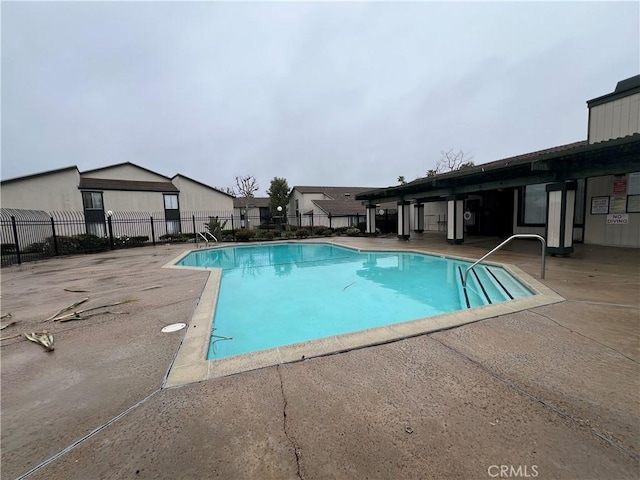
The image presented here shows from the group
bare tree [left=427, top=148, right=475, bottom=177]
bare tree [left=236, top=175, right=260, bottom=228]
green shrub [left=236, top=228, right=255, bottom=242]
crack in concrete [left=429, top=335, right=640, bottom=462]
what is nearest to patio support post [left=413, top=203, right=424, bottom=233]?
bare tree [left=427, top=148, right=475, bottom=177]

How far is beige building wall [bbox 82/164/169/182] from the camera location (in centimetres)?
2303

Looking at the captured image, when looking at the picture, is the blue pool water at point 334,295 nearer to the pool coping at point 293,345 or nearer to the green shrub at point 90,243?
the pool coping at point 293,345

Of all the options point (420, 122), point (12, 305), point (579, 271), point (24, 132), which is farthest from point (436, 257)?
point (24, 132)

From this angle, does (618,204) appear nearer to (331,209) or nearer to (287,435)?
(287,435)

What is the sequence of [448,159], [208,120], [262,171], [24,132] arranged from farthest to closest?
[262,171], [448,159], [208,120], [24,132]

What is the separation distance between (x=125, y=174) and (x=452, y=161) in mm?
35110

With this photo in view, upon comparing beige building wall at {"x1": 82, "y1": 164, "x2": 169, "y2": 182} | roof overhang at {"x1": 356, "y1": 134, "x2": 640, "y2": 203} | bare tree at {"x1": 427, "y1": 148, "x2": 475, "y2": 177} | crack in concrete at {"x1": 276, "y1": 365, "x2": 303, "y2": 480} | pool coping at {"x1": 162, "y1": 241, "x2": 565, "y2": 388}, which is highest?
bare tree at {"x1": 427, "y1": 148, "x2": 475, "y2": 177}

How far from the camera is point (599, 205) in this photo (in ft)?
33.6

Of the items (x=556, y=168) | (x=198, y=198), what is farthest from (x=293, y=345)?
(x=198, y=198)

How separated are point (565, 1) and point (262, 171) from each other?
36.1 meters

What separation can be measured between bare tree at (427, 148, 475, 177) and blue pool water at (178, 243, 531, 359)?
2596cm

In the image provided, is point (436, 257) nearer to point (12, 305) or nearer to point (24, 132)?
point (12, 305)

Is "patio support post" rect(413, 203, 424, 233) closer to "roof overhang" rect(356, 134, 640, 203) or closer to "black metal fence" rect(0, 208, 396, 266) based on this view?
"black metal fence" rect(0, 208, 396, 266)

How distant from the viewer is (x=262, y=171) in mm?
41281
